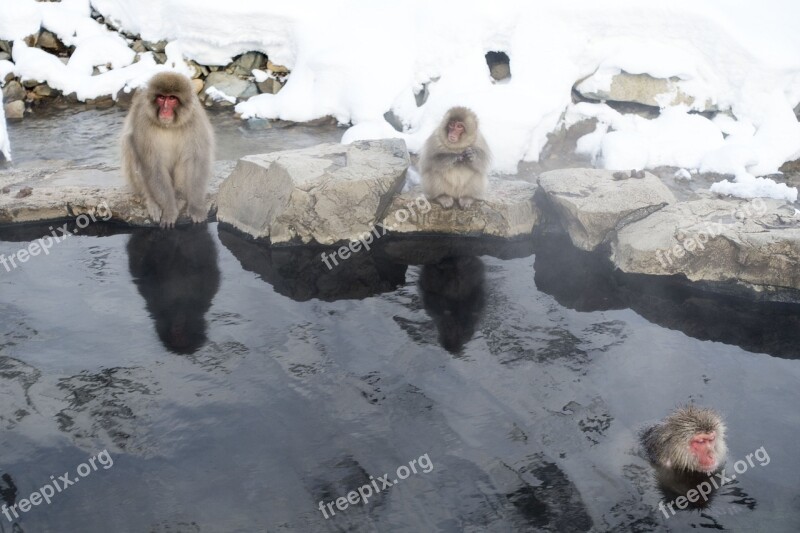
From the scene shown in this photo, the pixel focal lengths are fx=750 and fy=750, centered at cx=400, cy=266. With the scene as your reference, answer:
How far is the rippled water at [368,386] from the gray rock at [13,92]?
12.9ft

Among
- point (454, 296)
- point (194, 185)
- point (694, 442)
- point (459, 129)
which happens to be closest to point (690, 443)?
point (694, 442)

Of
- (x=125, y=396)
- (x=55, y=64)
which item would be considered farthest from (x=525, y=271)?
(x=55, y=64)

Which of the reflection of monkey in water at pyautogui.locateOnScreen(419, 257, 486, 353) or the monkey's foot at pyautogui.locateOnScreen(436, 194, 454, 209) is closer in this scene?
the reflection of monkey in water at pyautogui.locateOnScreen(419, 257, 486, 353)

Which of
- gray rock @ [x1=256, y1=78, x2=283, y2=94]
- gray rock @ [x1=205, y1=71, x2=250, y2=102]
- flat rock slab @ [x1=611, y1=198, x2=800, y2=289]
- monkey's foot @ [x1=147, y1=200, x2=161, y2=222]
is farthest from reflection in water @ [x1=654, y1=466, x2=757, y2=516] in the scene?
gray rock @ [x1=205, y1=71, x2=250, y2=102]

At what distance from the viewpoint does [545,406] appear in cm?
411

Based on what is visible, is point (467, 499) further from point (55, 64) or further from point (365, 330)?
point (55, 64)

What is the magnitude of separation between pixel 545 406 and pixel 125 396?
7.51 ft

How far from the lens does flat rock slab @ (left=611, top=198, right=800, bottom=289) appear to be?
16.8 feet

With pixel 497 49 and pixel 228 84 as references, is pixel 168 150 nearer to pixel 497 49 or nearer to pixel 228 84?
pixel 228 84

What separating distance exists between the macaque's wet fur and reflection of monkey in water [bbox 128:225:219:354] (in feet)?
8.85

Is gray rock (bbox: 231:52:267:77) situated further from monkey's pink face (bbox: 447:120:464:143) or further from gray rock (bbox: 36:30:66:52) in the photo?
monkey's pink face (bbox: 447:120:464:143)

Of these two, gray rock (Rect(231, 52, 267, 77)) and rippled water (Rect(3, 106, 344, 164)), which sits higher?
gray rock (Rect(231, 52, 267, 77))

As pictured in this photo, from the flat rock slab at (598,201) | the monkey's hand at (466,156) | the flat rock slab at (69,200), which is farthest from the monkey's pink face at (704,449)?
the flat rock slab at (69,200)

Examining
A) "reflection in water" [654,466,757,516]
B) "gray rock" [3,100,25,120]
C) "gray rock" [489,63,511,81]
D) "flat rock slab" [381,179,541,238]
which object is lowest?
"reflection in water" [654,466,757,516]
